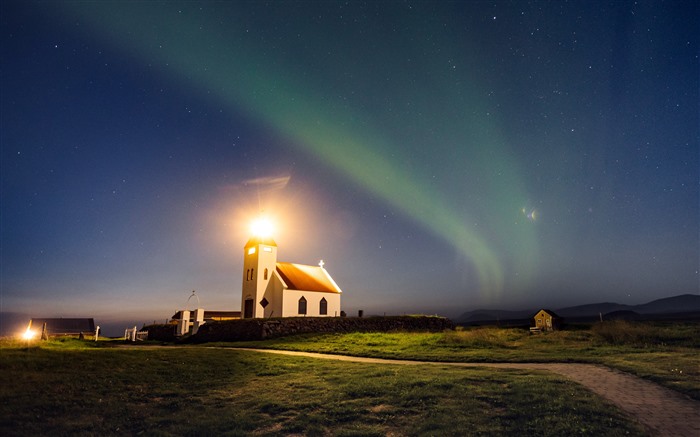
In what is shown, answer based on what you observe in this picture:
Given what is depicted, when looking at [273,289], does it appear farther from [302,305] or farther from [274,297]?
[302,305]

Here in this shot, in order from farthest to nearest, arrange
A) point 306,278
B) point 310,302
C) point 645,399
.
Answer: point 306,278 < point 310,302 < point 645,399

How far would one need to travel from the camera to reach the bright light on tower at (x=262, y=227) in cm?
4478

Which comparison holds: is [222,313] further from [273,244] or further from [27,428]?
[27,428]

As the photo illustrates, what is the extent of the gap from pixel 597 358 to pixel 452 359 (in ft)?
20.2

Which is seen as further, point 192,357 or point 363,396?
point 192,357

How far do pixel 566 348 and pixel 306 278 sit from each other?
96.6 ft

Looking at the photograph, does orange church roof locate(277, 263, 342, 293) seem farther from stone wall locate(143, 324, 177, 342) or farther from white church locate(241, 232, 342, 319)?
stone wall locate(143, 324, 177, 342)

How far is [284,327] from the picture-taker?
32.7m

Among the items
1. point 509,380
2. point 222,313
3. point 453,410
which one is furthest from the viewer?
point 222,313

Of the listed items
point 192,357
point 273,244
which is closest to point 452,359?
point 192,357

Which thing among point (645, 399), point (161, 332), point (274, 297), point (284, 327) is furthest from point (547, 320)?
point (161, 332)

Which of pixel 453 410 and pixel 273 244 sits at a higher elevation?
pixel 273 244

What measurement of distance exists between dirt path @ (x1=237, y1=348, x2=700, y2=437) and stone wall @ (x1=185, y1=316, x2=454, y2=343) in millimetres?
20853

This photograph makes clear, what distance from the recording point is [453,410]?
33.0ft
